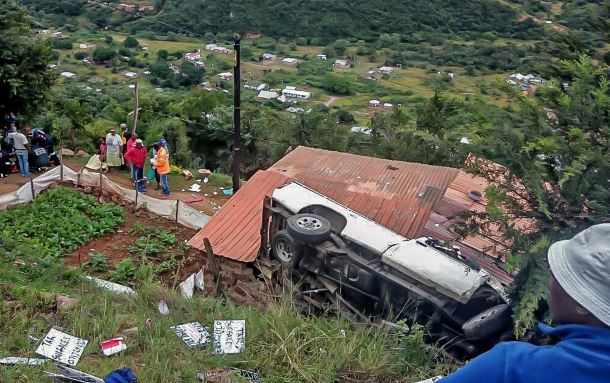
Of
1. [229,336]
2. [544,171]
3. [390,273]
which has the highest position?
[544,171]

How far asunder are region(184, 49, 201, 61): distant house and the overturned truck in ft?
144

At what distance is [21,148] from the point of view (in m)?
12.1

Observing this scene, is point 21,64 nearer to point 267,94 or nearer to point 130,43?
point 267,94

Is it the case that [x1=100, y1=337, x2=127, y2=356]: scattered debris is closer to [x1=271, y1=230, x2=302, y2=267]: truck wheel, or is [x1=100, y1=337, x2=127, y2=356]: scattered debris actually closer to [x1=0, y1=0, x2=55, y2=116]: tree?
[x1=271, y1=230, x2=302, y2=267]: truck wheel

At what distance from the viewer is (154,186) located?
13.3m

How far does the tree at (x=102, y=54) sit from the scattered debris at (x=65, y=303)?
44534mm

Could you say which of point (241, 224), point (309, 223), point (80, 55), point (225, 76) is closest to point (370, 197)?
point (241, 224)

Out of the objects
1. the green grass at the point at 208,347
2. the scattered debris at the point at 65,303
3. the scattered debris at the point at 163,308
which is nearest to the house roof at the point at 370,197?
the green grass at the point at 208,347

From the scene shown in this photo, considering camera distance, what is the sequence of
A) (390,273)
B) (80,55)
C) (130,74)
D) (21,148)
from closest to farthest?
(390,273) < (21,148) < (130,74) < (80,55)

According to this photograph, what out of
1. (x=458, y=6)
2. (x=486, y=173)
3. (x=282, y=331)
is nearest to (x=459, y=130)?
(x=486, y=173)

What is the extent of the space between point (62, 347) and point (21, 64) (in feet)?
34.5

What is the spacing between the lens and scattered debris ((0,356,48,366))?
4.08 metres

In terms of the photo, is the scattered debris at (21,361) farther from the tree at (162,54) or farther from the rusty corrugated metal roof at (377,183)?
the tree at (162,54)

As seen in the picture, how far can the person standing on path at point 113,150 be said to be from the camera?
13.4 metres
